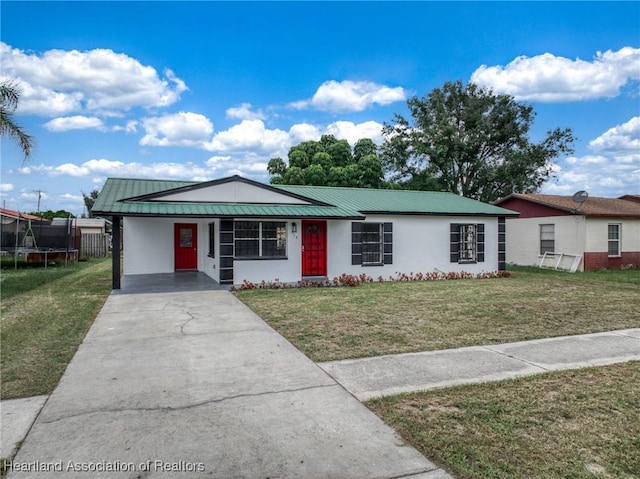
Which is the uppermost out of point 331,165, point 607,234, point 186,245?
point 331,165

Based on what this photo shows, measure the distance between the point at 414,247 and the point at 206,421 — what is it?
12.9 metres

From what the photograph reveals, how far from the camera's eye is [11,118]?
13266 millimetres

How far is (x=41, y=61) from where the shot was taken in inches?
598

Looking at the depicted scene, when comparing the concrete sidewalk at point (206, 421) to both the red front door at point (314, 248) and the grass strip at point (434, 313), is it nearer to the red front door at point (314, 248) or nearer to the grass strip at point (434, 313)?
the grass strip at point (434, 313)

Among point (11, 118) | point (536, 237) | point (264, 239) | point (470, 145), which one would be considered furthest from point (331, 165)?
point (11, 118)

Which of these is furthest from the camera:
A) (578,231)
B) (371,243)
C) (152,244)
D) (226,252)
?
(578,231)

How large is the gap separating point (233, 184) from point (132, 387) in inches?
384

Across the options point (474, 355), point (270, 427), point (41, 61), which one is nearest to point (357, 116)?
point (41, 61)

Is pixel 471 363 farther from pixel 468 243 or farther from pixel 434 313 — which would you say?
pixel 468 243

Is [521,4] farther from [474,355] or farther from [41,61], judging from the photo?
[41,61]

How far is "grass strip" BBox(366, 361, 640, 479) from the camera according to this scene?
2.99 metres

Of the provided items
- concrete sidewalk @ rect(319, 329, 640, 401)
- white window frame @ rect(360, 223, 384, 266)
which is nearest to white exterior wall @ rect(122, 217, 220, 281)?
white window frame @ rect(360, 223, 384, 266)

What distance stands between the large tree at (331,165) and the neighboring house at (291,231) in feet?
42.4

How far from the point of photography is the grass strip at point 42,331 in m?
4.73
